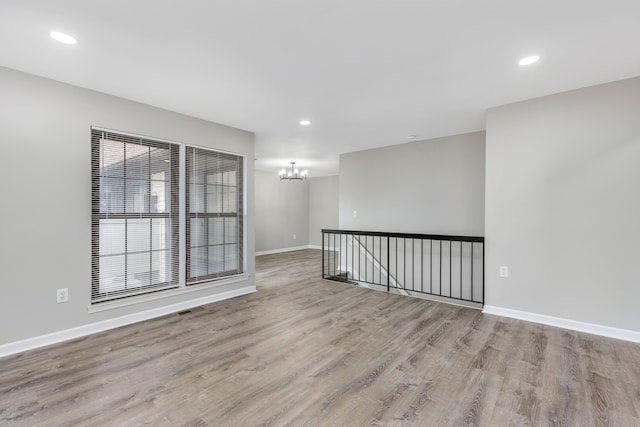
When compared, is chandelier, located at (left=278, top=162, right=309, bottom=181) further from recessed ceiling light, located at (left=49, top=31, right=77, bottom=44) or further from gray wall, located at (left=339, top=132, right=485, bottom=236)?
recessed ceiling light, located at (left=49, top=31, right=77, bottom=44)

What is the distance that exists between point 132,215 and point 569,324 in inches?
188

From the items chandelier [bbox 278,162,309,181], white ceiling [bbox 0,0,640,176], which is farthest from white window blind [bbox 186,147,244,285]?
chandelier [bbox 278,162,309,181]

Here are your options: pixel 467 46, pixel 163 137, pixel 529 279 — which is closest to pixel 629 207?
pixel 529 279

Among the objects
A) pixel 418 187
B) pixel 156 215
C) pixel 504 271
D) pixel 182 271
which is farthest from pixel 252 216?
pixel 504 271

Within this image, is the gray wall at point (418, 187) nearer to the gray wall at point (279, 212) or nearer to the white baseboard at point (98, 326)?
the gray wall at point (279, 212)

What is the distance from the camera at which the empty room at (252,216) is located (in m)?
1.82

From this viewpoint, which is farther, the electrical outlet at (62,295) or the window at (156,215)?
the window at (156,215)

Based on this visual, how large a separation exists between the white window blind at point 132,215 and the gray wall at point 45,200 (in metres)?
0.10

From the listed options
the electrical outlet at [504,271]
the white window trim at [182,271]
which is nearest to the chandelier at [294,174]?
the white window trim at [182,271]

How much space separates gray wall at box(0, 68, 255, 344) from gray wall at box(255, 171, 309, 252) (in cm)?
508

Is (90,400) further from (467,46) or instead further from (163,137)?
(467,46)

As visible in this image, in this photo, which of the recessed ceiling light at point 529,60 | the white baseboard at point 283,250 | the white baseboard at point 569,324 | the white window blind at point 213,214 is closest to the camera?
the recessed ceiling light at point 529,60

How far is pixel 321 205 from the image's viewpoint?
940 centimetres

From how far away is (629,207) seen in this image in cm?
270
